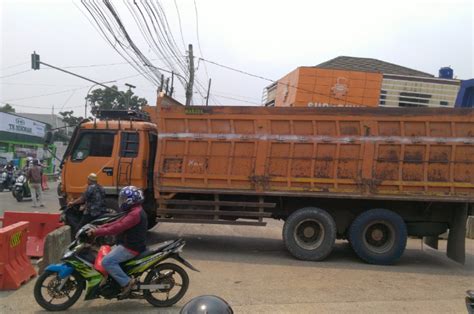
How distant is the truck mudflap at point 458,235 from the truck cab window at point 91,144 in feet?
21.9

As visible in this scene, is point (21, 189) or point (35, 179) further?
point (21, 189)

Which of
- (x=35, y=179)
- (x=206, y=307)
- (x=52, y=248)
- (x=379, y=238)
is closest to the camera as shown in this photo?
(x=206, y=307)

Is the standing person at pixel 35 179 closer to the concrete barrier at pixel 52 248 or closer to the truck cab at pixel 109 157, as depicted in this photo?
the truck cab at pixel 109 157

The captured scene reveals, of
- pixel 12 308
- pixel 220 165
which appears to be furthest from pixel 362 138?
pixel 12 308

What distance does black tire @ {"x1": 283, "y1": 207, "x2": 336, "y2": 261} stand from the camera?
8656mm

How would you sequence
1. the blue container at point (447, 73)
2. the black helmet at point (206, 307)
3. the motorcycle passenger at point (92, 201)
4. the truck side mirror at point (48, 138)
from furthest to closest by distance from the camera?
the blue container at point (447, 73) → the truck side mirror at point (48, 138) → the motorcycle passenger at point (92, 201) → the black helmet at point (206, 307)

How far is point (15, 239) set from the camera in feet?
20.7

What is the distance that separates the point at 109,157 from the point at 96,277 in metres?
4.24

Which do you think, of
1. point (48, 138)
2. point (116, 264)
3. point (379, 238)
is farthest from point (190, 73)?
point (116, 264)

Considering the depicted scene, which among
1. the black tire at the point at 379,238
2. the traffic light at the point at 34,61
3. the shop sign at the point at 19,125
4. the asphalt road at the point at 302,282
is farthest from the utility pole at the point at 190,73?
the black tire at the point at 379,238

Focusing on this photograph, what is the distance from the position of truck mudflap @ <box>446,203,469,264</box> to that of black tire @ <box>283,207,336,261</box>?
219cm

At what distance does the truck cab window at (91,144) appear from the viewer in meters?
9.29

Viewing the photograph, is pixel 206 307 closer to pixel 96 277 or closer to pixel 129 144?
pixel 96 277

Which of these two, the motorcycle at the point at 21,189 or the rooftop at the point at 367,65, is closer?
the motorcycle at the point at 21,189
